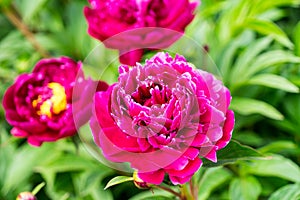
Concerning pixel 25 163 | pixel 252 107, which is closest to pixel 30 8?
pixel 25 163

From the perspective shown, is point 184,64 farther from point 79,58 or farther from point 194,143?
point 79,58

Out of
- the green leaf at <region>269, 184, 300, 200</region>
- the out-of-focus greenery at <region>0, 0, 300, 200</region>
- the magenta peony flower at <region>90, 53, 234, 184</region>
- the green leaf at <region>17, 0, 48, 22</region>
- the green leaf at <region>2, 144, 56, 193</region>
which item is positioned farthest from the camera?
the green leaf at <region>17, 0, 48, 22</region>

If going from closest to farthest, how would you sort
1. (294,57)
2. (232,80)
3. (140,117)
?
(140,117), (294,57), (232,80)

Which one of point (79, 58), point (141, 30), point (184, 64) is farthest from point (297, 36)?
point (79, 58)

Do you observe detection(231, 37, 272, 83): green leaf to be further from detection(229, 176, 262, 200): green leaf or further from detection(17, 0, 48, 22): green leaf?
detection(17, 0, 48, 22): green leaf

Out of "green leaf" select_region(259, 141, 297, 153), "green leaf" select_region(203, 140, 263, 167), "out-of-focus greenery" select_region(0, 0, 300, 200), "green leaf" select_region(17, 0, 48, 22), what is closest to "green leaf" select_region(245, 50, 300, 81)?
"out-of-focus greenery" select_region(0, 0, 300, 200)

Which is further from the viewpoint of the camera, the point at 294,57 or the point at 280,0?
the point at 280,0

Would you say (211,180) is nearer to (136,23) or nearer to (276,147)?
(276,147)
